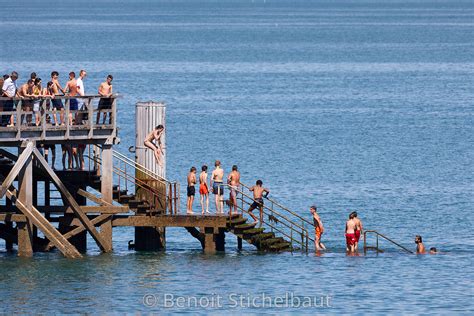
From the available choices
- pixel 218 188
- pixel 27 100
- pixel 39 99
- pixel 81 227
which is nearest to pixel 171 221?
pixel 218 188

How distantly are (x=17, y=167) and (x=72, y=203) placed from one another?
7.31 ft

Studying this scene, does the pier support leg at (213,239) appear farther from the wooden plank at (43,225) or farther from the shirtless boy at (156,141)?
the wooden plank at (43,225)

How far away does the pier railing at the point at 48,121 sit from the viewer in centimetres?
3947

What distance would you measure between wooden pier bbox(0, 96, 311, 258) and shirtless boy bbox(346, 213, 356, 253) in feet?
4.07

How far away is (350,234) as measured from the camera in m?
42.5

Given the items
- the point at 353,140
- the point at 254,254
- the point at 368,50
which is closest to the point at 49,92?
the point at 254,254

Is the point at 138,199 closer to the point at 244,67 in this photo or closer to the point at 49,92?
the point at 49,92

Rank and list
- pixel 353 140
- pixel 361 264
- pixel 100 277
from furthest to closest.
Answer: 1. pixel 353 140
2. pixel 361 264
3. pixel 100 277

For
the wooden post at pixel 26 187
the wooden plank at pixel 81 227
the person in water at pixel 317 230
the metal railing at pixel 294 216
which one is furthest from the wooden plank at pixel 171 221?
the person in water at pixel 317 230

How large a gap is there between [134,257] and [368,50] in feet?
437

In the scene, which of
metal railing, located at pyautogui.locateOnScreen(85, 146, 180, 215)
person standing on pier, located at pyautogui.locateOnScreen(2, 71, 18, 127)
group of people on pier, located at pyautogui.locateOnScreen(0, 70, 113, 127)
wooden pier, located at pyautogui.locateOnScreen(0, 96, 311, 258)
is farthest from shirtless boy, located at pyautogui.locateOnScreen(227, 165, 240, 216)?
person standing on pier, located at pyautogui.locateOnScreen(2, 71, 18, 127)

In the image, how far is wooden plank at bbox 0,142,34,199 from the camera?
38875 millimetres

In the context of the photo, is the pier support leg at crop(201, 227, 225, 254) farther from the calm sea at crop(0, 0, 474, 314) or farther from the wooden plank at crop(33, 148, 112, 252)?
the wooden plank at crop(33, 148, 112, 252)

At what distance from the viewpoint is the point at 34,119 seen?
133ft
